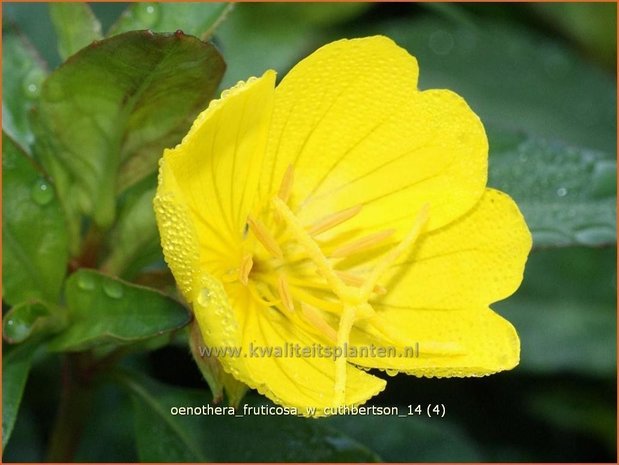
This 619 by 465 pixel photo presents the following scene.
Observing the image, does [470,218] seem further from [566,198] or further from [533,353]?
[533,353]

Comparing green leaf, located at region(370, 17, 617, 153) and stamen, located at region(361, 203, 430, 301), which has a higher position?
stamen, located at region(361, 203, 430, 301)

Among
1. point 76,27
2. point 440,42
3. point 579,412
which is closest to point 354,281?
point 76,27

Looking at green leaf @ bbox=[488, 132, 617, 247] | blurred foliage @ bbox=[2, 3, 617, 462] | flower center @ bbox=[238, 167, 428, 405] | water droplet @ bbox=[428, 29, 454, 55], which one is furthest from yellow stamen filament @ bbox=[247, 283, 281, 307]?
water droplet @ bbox=[428, 29, 454, 55]

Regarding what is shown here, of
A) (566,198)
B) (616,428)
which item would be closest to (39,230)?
(566,198)

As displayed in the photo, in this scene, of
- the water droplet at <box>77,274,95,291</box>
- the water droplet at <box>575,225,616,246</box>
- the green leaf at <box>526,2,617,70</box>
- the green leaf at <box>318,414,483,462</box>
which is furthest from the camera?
the green leaf at <box>526,2,617,70</box>

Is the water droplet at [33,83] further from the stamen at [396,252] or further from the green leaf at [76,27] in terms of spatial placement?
the stamen at [396,252]

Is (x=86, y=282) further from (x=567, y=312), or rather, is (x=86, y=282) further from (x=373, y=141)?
(x=567, y=312)

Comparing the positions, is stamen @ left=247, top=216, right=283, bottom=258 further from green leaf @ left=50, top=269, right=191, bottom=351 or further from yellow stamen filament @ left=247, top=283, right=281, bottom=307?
green leaf @ left=50, top=269, right=191, bottom=351
